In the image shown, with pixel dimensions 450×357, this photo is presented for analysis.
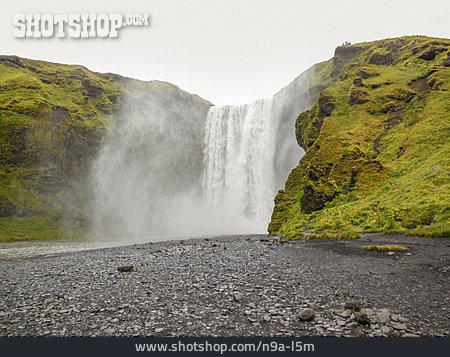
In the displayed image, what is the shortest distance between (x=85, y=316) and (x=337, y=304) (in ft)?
25.8

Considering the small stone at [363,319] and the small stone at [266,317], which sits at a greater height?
the small stone at [363,319]

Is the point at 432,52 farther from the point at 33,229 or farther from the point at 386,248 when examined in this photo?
the point at 33,229

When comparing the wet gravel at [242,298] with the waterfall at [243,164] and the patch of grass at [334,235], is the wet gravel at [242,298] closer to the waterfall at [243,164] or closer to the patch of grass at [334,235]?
the patch of grass at [334,235]

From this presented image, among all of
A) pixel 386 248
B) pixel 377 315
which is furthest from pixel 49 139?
pixel 377 315

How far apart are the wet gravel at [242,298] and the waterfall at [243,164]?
182 feet

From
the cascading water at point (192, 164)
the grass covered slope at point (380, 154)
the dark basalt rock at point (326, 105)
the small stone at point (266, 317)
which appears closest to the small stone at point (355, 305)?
the small stone at point (266, 317)

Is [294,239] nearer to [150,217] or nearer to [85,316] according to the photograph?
[85,316]

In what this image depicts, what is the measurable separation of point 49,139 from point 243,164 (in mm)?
50915

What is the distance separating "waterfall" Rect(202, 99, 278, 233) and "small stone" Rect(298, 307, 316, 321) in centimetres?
6170

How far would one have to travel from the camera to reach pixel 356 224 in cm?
2791

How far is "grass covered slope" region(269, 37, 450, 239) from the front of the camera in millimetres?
26706

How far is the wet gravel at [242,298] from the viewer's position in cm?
818

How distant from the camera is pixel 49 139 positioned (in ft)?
260
